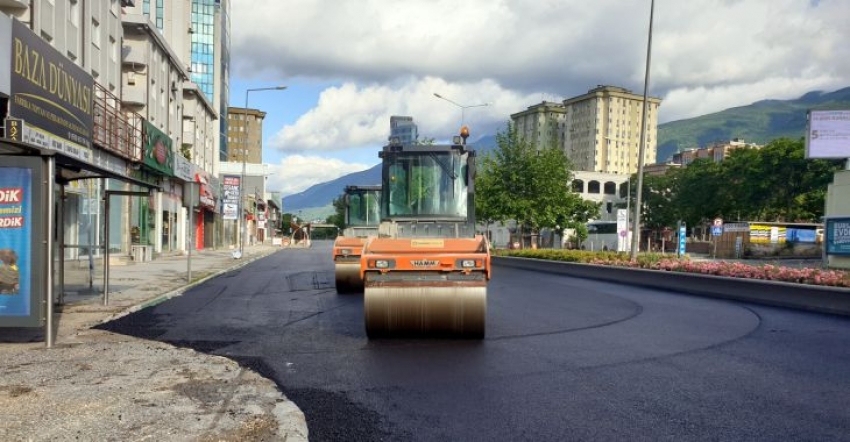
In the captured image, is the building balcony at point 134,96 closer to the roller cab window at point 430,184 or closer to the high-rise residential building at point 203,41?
the roller cab window at point 430,184

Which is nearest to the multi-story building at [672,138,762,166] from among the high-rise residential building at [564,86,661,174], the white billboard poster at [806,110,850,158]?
the high-rise residential building at [564,86,661,174]

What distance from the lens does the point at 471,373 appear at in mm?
7008

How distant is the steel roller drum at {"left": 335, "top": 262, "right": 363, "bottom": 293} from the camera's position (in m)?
16.0

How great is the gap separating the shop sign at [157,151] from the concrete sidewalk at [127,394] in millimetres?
23600

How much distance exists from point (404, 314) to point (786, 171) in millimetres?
62287

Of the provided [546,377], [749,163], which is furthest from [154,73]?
[749,163]

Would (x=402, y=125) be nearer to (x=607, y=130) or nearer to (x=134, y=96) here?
(x=134, y=96)

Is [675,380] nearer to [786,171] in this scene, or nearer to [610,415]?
[610,415]

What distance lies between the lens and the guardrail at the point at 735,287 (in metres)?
13.8

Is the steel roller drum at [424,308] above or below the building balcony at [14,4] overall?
below

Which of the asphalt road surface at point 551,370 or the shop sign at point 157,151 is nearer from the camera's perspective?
the asphalt road surface at point 551,370

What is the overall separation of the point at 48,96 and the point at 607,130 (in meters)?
175

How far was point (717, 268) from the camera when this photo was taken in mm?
18953

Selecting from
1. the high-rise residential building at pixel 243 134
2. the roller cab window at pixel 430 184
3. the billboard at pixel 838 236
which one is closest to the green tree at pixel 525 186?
the billboard at pixel 838 236
